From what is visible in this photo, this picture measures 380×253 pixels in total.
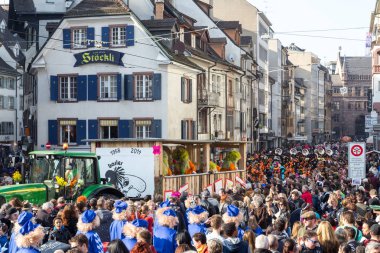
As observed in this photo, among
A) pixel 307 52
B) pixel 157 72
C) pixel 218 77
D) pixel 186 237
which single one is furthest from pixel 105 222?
pixel 307 52

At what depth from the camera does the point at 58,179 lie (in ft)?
63.6

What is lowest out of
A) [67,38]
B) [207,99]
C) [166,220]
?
[166,220]

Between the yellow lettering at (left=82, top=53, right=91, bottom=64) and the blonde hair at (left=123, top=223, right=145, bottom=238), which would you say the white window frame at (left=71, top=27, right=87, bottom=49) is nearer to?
the yellow lettering at (left=82, top=53, right=91, bottom=64)

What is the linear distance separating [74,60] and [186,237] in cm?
3355

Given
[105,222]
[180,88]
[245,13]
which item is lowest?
[105,222]

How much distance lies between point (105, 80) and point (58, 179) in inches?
971

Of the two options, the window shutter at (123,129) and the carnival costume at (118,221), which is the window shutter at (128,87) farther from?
the carnival costume at (118,221)

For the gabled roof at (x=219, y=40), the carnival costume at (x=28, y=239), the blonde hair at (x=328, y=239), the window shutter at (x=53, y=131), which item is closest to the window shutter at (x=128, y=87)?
the window shutter at (x=53, y=131)

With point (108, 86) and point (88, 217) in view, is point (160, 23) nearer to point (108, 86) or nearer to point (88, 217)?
point (108, 86)

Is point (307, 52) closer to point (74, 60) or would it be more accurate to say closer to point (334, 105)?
point (334, 105)

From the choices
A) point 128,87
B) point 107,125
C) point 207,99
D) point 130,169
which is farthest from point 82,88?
point 130,169

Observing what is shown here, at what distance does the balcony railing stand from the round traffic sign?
77.1 ft

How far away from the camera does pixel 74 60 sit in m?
43.8

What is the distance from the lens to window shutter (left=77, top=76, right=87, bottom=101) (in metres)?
43.8
